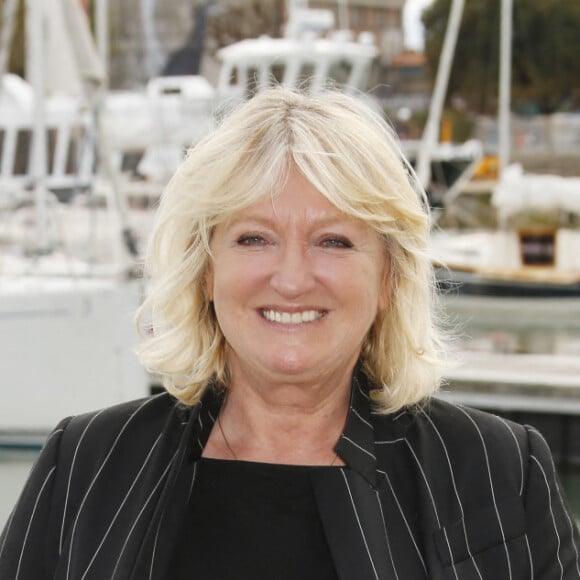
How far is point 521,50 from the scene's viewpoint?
1203 inches

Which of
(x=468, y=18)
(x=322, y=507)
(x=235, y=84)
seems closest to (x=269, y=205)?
(x=322, y=507)

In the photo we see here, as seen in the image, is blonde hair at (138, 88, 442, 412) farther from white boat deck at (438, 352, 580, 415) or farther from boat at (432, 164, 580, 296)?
boat at (432, 164, 580, 296)

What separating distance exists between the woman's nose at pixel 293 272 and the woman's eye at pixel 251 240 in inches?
A: 1.6

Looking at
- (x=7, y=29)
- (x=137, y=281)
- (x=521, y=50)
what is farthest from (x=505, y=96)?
(x=521, y=50)

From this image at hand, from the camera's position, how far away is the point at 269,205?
1.83 metres

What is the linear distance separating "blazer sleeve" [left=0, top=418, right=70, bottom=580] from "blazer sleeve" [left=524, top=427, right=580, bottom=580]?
2.59 feet

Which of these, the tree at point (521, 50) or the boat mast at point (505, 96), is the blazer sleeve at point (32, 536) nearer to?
the boat mast at point (505, 96)

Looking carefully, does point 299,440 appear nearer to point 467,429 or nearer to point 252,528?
point 252,528

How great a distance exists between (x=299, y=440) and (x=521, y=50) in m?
30.1

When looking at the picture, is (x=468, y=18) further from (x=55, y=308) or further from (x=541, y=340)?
(x=55, y=308)

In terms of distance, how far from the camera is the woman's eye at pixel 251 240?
1.85m

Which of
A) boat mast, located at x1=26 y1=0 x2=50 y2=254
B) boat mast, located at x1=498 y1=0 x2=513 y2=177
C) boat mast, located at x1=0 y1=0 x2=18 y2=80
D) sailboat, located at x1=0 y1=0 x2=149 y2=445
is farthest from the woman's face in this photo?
boat mast, located at x1=498 y1=0 x2=513 y2=177

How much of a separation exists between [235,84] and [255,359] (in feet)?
48.6

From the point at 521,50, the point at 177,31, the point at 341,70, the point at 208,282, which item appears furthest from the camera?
the point at 521,50
